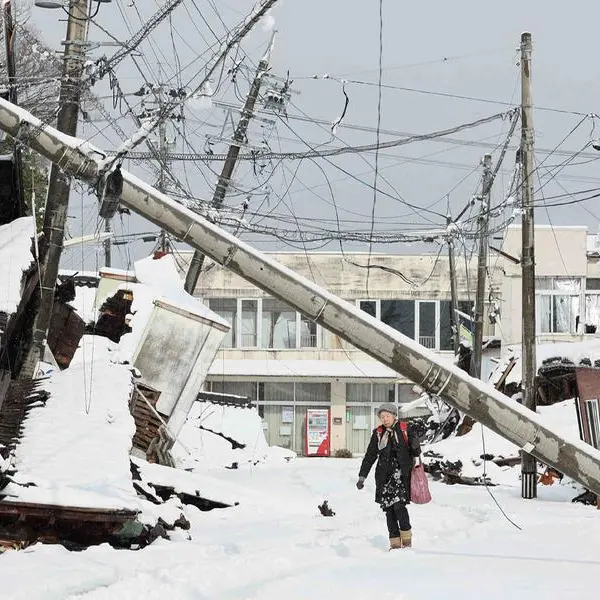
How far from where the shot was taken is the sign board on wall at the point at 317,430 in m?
53.5

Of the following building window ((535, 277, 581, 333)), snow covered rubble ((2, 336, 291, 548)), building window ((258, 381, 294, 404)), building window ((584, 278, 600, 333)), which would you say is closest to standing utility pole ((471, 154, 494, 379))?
snow covered rubble ((2, 336, 291, 548))

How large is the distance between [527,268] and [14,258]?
12.7m

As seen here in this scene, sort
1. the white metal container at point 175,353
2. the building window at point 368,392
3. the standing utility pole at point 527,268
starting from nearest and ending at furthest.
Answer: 1. the white metal container at point 175,353
2. the standing utility pole at point 527,268
3. the building window at point 368,392

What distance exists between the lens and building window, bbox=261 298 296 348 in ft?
182

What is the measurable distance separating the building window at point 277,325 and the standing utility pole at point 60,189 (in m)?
36.8

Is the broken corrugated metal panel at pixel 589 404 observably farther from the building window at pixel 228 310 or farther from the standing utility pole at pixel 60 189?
the building window at pixel 228 310

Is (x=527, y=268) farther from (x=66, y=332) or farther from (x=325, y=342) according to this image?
(x=325, y=342)

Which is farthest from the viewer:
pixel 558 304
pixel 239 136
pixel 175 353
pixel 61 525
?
pixel 558 304

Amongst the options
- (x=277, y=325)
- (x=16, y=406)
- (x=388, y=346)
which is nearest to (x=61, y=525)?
(x=388, y=346)

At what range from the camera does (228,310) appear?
2199 inches

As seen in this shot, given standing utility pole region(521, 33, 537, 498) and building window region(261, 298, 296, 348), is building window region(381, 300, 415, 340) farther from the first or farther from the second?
standing utility pole region(521, 33, 537, 498)

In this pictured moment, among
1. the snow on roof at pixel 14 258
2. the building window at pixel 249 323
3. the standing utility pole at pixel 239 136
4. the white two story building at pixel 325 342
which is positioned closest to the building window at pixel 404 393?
the white two story building at pixel 325 342

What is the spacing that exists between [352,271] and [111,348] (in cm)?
3335

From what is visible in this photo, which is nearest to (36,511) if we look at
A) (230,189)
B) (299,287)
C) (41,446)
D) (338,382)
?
(41,446)
